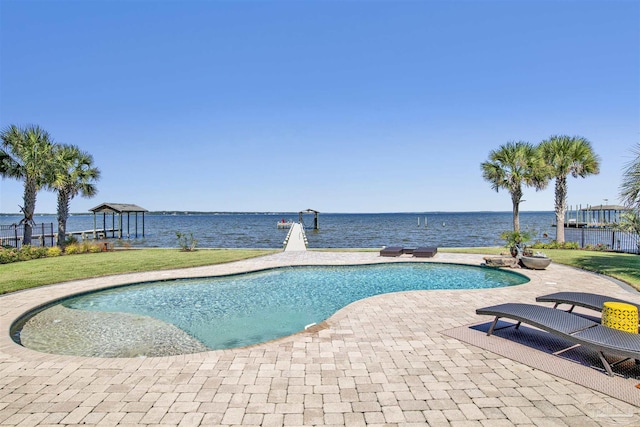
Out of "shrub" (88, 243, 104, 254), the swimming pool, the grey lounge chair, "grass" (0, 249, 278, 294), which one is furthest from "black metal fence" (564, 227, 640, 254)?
"shrub" (88, 243, 104, 254)

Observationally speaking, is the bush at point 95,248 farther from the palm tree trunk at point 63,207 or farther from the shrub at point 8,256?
the shrub at point 8,256

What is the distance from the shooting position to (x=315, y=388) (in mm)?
3867

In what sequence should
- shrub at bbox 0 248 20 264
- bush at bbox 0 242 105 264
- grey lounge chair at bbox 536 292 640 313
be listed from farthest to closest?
bush at bbox 0 242 105 264
shrub at bbox 0 248 20 264
grey lounge chair at bbox 536 292 640 313

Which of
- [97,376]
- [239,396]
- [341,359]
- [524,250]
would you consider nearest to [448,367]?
[341,359]

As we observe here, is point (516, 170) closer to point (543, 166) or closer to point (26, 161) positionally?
point (543, 166)

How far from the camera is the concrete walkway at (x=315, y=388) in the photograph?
3270 millimetres

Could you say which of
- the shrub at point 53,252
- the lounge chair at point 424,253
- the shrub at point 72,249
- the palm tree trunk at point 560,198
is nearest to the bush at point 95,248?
the shrub at point 72,249

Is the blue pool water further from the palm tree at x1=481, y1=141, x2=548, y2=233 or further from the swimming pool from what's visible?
the palm tree at x1=481, y1=141, x2=548, y2=233

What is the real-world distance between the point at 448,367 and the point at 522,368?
94 centimetres

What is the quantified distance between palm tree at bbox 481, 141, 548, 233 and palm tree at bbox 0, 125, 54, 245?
86.9 ft

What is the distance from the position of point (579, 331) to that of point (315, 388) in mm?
3643

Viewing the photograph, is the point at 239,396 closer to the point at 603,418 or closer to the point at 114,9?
the point at 603,418

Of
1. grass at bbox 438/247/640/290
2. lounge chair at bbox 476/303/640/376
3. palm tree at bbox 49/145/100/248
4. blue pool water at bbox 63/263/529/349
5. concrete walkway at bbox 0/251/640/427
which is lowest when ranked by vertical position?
blue pool water at bbox 63/263/529/349

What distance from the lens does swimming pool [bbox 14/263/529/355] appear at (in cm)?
739
